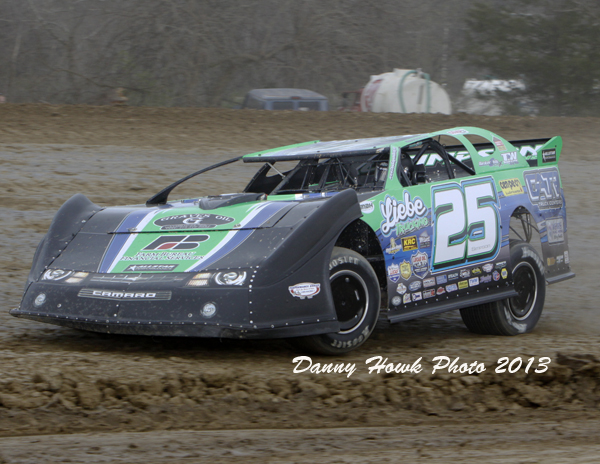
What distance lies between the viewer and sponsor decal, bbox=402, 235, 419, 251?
5883mm

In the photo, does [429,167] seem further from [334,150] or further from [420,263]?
[420,263]

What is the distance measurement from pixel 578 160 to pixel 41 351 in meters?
13.2

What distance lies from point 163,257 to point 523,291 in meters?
3.20

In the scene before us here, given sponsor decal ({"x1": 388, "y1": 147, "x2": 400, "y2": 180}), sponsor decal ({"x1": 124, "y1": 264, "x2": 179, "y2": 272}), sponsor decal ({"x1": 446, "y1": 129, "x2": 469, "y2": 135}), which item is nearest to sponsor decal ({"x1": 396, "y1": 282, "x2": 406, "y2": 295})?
sponsor decal ({"x1": 388, "y1": 147, "x2": 400, "y2": 180})

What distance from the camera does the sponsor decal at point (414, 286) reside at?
234 inches

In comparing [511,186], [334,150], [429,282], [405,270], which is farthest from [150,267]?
[511,186]

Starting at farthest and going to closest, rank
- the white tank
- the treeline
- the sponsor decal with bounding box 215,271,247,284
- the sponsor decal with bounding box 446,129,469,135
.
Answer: the treeline < the white tank < the sponsor decal with bounding box 446,129,469,135 < the sponsor decal with bounding box 215,271,247,284

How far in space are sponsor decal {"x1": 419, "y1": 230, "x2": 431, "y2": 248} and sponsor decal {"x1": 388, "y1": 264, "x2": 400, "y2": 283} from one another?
31 cm

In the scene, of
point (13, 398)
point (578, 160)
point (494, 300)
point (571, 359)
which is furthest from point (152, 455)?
point (578, 160)

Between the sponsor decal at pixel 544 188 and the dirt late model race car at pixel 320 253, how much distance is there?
0.6 inches

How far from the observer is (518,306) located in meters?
6.93

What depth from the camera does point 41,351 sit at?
212 inches

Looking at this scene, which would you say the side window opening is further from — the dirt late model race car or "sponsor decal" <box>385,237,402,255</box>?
"sponsor decal" <box>385,237,402,255</box>

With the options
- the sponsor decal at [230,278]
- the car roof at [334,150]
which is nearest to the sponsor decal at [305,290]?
the sponsor decal at [230,278]
